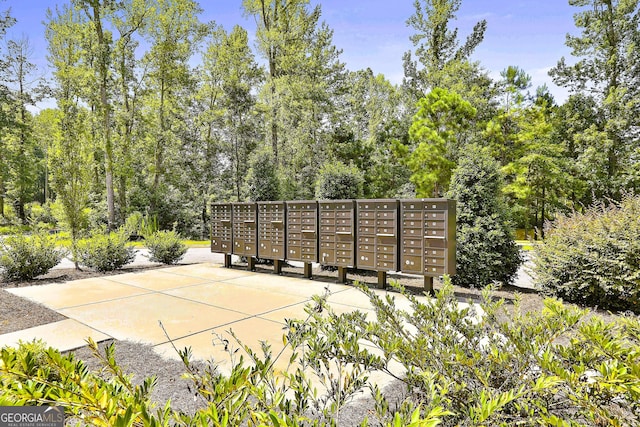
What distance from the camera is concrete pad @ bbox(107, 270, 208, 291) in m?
5.84

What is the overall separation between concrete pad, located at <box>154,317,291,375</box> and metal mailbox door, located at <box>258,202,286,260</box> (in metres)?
2.62

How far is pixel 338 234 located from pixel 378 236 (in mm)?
741

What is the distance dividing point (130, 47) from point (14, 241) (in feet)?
40.3

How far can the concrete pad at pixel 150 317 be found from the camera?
11.7ft

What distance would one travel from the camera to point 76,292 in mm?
5305

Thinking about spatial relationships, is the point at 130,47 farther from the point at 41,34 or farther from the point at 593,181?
the point at 593,181

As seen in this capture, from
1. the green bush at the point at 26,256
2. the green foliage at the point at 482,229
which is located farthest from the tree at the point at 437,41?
the green bush at the point at 26,256

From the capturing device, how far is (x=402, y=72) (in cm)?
1761

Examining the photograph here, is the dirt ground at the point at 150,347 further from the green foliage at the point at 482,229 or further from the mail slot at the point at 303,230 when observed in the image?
the mail slot at the point at 303,230

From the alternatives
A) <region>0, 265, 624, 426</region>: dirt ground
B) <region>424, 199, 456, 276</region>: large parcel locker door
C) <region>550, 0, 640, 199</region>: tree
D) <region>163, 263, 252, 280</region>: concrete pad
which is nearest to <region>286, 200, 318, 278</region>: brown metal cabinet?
<region>0, 265, 624, 426</region>: dirt ground

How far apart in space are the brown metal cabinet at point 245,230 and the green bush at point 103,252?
227cm

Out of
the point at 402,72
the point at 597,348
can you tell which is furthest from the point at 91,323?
the point at 402,72

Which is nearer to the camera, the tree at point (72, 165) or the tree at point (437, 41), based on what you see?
the tree at point (72, 165)

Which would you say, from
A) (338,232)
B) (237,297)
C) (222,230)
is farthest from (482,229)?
(222,230)
